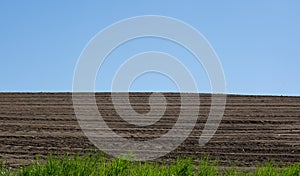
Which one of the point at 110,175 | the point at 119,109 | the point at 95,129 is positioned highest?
the point at 119,109

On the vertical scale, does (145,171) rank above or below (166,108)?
below

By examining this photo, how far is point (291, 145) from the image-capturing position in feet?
36.2

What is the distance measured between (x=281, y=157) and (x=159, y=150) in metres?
1.84

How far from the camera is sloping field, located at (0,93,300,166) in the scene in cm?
1010

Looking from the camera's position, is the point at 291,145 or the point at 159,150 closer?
the point at 159,150

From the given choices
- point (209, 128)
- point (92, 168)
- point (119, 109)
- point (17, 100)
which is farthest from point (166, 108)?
point (92, 168)

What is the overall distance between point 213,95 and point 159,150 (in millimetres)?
7107

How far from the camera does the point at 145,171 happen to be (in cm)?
698

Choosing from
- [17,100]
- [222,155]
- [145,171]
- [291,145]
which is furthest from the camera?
[17,100]

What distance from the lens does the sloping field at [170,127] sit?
10095 millimetres

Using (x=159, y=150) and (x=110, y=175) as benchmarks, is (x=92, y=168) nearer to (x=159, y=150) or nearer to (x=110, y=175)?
(x=110, y=175)

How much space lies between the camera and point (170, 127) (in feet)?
40.1

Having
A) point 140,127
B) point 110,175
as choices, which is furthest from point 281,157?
point 110,175

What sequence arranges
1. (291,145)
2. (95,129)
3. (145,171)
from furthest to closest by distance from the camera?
(95,129), (291,145), (145,171)
